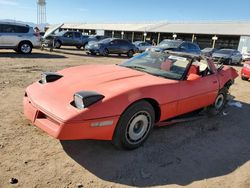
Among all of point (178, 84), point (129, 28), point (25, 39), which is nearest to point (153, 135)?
point (178, 84)

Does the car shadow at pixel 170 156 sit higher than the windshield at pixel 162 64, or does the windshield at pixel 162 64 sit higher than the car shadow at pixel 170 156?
the windshield at pixel 162 64

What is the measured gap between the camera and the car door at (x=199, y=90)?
15.9ft

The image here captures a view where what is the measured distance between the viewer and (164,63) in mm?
5117

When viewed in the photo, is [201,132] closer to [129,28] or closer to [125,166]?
[125,166]

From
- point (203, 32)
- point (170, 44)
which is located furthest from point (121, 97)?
point (203, 32)

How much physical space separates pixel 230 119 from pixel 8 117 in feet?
14.9

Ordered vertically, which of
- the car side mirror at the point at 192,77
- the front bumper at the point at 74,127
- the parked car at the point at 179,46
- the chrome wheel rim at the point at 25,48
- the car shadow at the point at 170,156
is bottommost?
the car shadow at the point at 170,156

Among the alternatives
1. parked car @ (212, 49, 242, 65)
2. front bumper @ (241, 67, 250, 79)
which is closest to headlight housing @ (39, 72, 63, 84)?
front bumper @ (241, 67, 250, 79)

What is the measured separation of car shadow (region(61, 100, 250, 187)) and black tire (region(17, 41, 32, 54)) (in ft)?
43.4

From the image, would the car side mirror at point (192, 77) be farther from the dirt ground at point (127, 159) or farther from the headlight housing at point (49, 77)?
the headlight housing at point (49, 77)

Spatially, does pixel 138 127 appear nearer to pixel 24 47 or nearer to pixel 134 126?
pixel 134 126

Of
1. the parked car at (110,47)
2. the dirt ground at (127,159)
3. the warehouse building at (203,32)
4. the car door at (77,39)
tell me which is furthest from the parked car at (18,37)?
the warehouse building at (203,32)

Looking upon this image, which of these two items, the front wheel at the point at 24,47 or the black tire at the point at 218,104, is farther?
the front wheel at the point at 24,47

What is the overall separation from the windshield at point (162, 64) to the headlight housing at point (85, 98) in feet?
5.06
